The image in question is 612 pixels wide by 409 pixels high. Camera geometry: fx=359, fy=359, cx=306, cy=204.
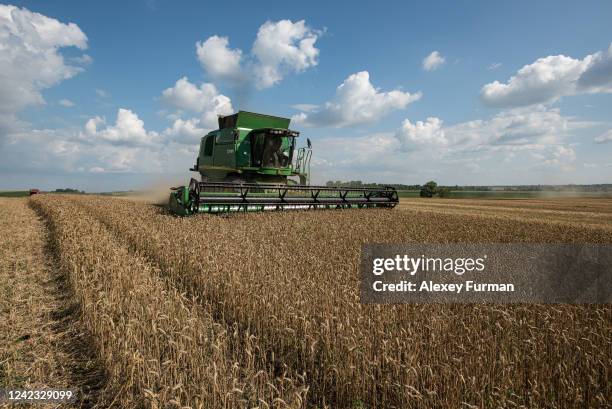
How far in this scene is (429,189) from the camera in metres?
41.1

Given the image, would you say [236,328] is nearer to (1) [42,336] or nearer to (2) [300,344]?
(2) [300,344]

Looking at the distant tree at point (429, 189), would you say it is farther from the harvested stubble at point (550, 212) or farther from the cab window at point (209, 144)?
the cab window at point (209, 144)

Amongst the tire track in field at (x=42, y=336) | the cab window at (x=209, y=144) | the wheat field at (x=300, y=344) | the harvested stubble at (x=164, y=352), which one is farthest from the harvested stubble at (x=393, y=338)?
the cab window at (x=209, y=144)

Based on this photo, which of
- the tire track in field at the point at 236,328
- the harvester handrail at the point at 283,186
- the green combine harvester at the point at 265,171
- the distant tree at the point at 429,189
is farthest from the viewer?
the distant tree at the point at 429,189

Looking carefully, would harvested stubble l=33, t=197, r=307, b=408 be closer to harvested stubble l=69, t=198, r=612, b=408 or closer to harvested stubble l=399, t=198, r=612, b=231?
harvested stubble l=69, t=198, r=612, b=408

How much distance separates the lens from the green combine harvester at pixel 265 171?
1132cm

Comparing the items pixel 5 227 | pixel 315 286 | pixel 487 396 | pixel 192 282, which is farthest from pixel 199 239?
pixel 5 227

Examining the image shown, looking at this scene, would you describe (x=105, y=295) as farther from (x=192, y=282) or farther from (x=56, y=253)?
(x=56, y=253)

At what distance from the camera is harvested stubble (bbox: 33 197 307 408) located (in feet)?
7.32

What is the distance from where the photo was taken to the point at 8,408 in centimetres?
225

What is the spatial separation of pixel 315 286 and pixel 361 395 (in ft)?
5.13

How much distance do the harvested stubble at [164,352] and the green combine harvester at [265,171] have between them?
21.7ft

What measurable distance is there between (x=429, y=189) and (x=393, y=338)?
40.7 meters

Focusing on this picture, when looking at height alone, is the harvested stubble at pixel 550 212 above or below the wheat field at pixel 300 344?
above
